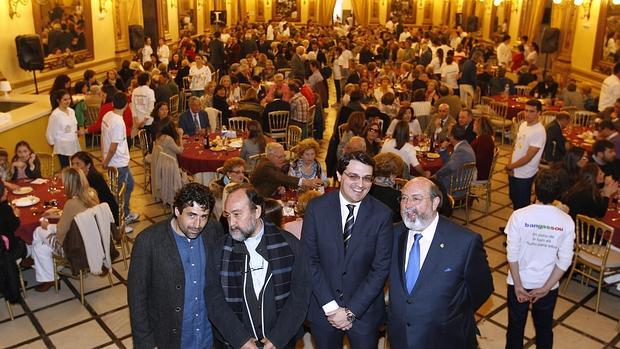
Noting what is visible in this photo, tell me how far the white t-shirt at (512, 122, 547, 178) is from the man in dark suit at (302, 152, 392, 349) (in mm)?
3550

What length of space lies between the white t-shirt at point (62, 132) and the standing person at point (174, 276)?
14.6 feet

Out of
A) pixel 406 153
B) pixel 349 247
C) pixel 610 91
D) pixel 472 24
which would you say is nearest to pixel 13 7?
pixel 406 153

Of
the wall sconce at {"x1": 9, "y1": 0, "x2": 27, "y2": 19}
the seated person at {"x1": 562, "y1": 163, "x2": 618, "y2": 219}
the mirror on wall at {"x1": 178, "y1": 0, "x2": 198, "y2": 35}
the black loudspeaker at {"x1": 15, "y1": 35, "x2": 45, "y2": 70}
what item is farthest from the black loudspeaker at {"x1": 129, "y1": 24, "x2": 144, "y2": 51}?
the seated person at {"x1": 562, "y1": 163, "x2": 618, "y2": 219}

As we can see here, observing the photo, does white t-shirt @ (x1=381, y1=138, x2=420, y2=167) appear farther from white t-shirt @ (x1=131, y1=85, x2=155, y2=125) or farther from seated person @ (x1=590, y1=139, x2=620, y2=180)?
white t-shirt @ (x1=131, y1=85, x2=155, y2=125)

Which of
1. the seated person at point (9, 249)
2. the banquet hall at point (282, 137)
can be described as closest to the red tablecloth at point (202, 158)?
the banquet hall at point (282, 137)

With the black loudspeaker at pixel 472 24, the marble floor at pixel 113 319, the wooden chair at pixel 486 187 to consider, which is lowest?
the marble floor at pixel 113 319

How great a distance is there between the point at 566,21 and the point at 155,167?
452 inches

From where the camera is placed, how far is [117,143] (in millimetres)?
6402

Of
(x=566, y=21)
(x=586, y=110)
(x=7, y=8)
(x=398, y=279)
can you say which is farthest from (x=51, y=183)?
(x=566, y=21)

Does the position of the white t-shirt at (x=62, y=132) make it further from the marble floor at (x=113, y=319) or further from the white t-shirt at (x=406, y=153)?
the white t-shirt at (x=406, y=153)

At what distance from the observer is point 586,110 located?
1010 centimetres

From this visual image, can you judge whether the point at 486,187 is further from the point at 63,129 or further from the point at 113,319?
the point at 63,129

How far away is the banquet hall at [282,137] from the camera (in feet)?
15.9

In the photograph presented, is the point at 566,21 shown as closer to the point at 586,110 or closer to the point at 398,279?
the point at 586,110
